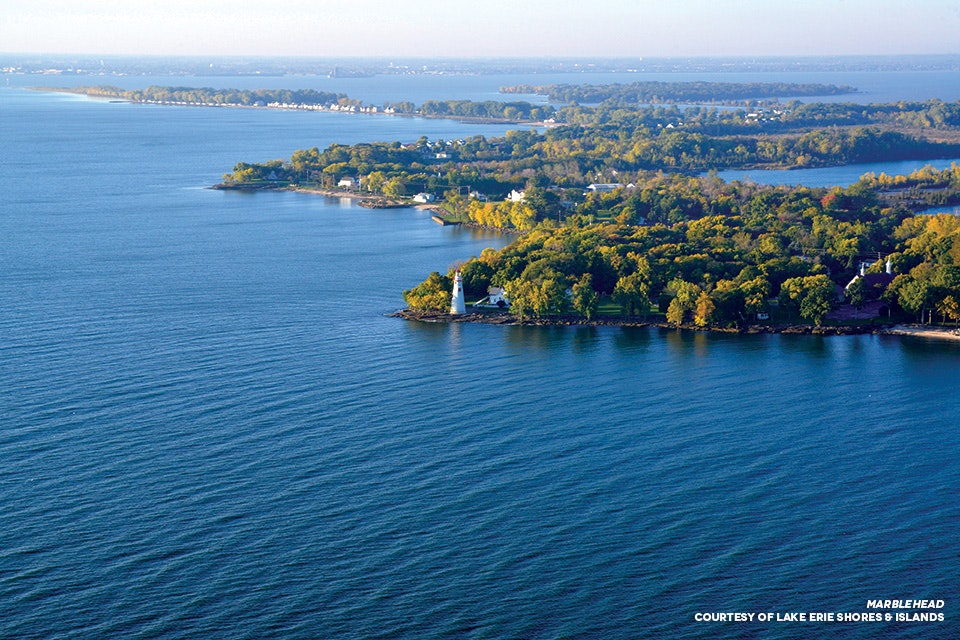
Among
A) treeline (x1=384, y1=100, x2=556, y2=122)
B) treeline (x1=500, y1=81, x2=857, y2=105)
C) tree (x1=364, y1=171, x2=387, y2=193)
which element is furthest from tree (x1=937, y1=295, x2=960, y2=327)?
treeline (x1=500, y1=81, x2=857, y2=105)

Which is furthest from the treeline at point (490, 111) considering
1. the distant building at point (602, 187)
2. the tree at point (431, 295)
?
the tree at point (431, 295)

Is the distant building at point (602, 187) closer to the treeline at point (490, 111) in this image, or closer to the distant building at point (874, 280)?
the distant building at point (874, 280)

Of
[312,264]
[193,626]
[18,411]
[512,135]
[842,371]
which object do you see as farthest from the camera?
[512,135]

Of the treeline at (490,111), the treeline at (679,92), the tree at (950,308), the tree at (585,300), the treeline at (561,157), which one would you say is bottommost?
the tree at (585,300)

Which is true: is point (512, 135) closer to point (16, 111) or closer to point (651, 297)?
point (651, 297)

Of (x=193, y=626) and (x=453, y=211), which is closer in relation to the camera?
(x=193, y=626)

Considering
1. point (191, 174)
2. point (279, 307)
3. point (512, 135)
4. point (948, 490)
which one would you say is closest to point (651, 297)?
point (279, 307)

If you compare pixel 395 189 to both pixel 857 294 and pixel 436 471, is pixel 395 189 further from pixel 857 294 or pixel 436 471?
pixel 436 471
